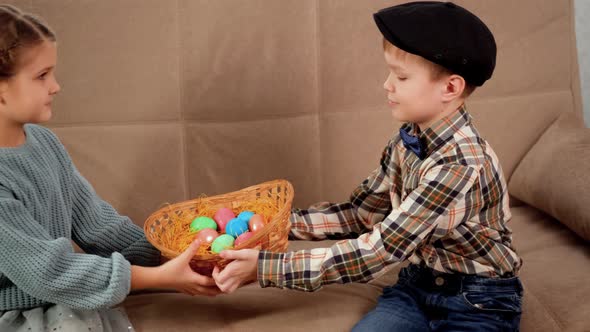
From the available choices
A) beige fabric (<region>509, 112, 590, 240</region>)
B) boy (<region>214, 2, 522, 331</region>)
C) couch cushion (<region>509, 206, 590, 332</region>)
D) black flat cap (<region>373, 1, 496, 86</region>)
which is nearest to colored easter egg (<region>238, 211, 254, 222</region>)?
boy (<region>214, 2, 522, 331</region>)

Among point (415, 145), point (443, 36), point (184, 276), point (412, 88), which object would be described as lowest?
point (184, 276)

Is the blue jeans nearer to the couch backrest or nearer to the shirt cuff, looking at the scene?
the shirt cuff

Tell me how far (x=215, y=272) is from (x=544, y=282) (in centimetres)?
83

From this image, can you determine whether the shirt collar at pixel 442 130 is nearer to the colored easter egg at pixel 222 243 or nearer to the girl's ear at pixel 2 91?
the colored easter egg at pixel 222 243

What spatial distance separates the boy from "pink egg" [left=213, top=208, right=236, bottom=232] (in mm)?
217

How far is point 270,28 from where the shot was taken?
1.96 meters

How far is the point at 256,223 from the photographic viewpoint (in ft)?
4.82

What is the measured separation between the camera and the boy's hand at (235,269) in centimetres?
131

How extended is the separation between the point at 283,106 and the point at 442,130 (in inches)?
29.0

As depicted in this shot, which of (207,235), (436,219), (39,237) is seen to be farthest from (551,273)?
(39,237)

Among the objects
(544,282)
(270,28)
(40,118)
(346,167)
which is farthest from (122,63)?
(544,282)

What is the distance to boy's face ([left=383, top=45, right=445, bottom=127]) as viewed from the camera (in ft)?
4.37

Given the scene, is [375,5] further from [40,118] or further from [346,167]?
[40,118]

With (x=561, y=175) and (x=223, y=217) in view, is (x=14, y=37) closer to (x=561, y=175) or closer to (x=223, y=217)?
(x=223, y=217)
